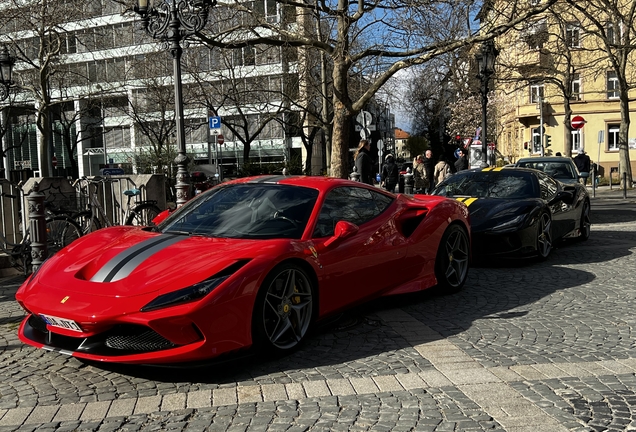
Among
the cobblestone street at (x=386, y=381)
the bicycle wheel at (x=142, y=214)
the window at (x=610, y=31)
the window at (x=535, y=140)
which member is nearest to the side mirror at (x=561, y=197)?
the cobblestone street at (x=386, y=381)

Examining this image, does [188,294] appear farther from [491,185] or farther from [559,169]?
[559,169]

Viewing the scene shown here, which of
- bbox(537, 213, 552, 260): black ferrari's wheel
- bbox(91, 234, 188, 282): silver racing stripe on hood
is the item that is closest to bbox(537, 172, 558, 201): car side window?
bbox(537, 213, 552, 260): black ferrari's wheel

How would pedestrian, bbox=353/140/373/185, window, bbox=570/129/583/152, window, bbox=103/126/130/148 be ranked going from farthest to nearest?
window, bbox=103/126/130/148 < window, bbox=570/129/583/152 < pedestrian, bbox=353/140/373/185

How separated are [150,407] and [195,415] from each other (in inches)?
12.4

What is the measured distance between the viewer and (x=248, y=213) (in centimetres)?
515

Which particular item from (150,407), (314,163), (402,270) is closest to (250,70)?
(402,270)

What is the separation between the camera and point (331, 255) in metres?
4.97

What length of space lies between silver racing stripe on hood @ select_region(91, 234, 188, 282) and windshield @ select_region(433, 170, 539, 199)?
572 centimetres

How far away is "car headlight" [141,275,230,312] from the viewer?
388 cm

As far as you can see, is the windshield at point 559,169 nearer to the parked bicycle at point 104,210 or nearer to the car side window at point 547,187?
the car side window at point 547,187

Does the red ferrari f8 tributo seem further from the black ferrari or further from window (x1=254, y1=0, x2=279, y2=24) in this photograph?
window (x1=254, y1=0, x2=279, y2=24)

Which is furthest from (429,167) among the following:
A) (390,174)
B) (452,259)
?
(452,259)

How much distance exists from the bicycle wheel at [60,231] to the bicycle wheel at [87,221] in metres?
0.18

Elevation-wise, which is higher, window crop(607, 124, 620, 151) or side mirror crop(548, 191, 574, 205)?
window crop(607, 124, 620, 151)
